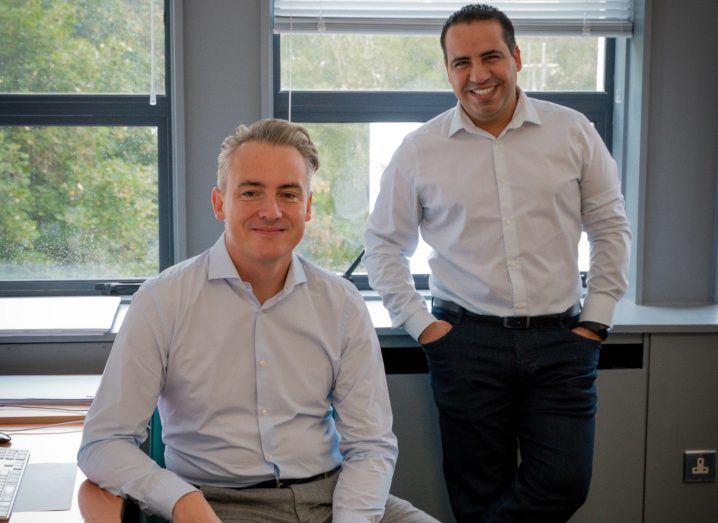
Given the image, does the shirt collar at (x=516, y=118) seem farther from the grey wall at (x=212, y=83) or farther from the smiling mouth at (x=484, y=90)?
the grey wall at (x=212, y=83)

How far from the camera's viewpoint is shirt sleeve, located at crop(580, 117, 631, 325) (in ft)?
8.06

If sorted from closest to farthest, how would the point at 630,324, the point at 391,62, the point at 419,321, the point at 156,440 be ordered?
the point at 156,440 → the point at 419,321 → the point at 630,324 → the point at 391,62

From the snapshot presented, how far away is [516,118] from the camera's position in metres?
2.44

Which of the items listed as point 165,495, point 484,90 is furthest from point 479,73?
point 165,495

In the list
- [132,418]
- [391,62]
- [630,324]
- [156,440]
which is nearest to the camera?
[132,418]

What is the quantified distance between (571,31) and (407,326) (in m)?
1.34

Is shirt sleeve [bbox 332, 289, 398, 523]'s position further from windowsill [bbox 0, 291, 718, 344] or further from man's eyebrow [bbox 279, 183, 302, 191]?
windowsill [bbox 0, 291, 718, 344]

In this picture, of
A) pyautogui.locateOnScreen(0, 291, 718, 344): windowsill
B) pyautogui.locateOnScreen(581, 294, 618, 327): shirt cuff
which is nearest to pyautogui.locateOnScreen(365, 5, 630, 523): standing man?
pyautogui.locateOnScreen(581, 294, 618, 327): shirt cuff

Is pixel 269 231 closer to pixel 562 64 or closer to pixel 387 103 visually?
pixel 387 103

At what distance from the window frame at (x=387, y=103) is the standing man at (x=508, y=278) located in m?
0.72

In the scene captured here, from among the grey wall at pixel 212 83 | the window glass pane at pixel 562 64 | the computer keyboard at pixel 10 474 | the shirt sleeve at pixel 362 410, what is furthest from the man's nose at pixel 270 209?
the window glass pane at pixel 562 64

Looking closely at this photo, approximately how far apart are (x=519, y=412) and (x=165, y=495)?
1118mm

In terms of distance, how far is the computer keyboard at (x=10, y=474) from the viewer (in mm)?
1543

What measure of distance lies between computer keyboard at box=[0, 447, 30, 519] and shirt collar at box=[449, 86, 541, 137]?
1391 mm
